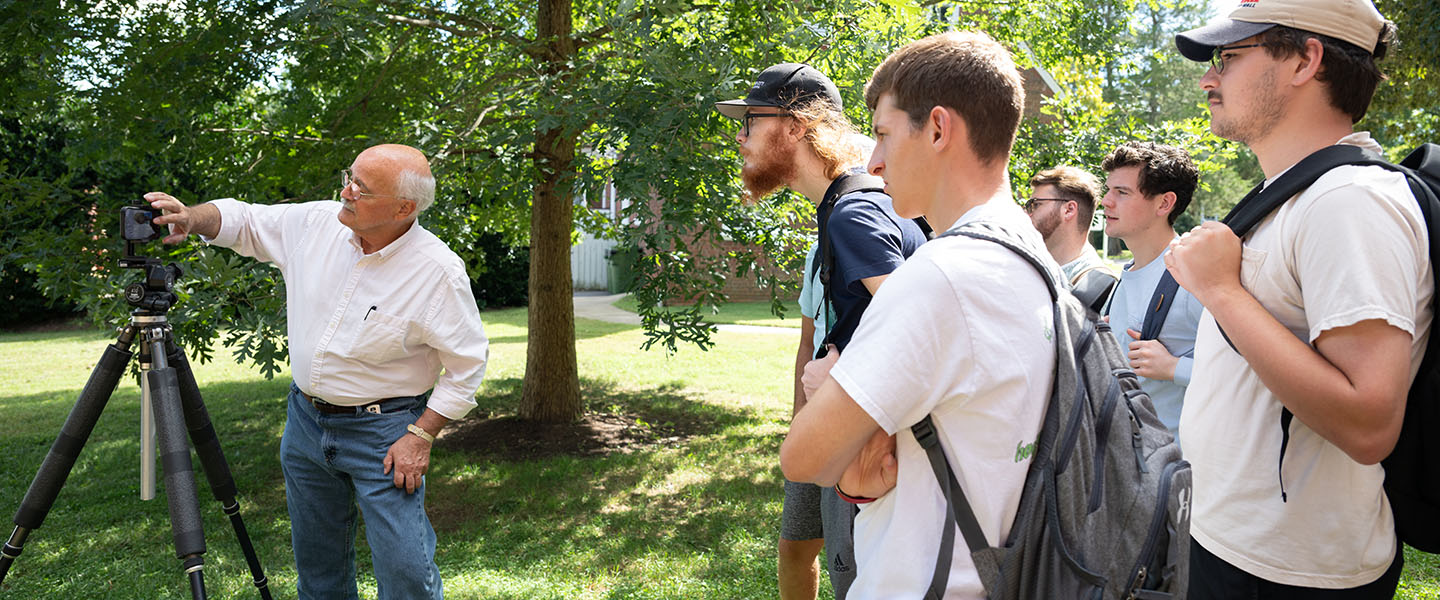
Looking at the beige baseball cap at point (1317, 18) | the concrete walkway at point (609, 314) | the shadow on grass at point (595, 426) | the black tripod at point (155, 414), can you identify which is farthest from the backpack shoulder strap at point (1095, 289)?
the concrete walkway at point (609, 314)

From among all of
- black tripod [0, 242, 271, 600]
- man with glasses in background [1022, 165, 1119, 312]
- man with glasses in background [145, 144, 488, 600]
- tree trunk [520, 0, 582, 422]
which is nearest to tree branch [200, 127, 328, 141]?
tree trunk [520, 0, 582, 422]

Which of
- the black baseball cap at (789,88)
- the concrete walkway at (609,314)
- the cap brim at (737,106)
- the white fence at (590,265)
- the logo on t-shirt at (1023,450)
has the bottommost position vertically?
the concrete walkway at (609,314)

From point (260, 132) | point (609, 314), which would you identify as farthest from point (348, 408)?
point (609, 314)

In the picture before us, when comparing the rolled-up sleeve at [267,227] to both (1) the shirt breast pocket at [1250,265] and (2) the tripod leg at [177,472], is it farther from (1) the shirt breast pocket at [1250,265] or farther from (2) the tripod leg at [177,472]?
(1) the shirt breast pocket at [1250,265]

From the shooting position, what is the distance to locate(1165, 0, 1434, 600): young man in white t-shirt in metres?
1.50

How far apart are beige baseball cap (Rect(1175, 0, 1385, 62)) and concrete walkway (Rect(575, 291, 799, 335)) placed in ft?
49.2

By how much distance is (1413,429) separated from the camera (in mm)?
1580

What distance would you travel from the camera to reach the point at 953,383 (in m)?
1.31

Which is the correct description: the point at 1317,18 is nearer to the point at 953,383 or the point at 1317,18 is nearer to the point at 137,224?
the point at 953,383

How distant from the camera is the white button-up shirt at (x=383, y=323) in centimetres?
304

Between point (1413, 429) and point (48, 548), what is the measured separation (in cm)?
641

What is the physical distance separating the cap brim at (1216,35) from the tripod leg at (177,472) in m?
2.84

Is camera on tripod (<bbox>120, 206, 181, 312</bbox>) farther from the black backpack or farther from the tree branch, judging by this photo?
the tree branch

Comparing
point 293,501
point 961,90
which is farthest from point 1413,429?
point 293,501
